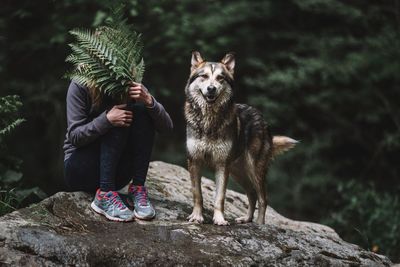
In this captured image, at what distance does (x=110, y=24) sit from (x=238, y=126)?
58.3 inches

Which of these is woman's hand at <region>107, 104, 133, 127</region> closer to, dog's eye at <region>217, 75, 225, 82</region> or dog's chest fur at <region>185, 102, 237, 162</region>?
dog's chest fur at <region>185, 102, 237, 162</region>

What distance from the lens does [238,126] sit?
457 centimetres

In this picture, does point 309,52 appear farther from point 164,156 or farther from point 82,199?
point 82,199

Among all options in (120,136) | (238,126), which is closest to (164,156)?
(238,126)

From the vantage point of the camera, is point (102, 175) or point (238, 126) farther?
point (238, 126)

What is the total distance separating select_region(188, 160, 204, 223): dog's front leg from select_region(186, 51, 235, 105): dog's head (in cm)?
56

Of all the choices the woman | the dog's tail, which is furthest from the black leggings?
the dog's tail

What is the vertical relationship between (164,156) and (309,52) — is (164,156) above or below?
below

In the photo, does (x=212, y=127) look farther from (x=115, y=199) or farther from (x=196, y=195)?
(x=115, y=199)

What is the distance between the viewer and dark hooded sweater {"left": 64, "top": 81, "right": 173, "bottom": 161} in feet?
12.2

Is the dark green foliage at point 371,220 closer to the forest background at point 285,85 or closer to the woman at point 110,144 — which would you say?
the forest background at point 285,85

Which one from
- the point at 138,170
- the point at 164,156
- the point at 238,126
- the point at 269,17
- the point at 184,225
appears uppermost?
the point at 269,17

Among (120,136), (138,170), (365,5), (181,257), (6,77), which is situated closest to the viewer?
(181,257)

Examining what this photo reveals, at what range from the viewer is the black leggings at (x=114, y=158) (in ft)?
12.5
